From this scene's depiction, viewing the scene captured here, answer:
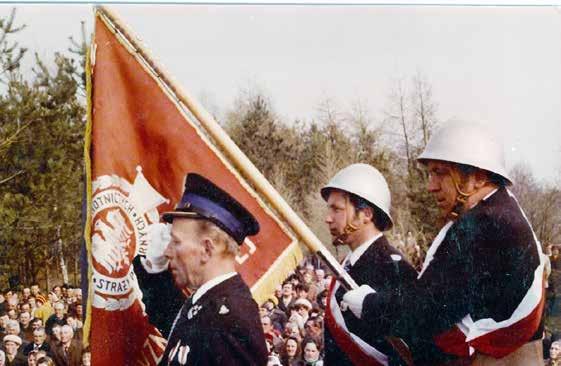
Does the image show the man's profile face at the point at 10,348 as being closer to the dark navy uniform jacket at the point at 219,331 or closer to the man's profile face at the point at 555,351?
the dark navy uniform jacket at the point at 219,331

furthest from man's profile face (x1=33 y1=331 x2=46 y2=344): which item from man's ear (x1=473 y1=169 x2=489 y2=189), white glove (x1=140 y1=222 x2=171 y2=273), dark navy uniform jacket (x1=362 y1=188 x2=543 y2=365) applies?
man's ear (x1=473 y1=169 x2=489 y2=189)

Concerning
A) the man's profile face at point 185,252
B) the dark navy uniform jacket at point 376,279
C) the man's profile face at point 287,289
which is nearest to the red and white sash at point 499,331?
the dark navy uniform jacket at point 376,279

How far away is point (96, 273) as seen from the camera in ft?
12.2

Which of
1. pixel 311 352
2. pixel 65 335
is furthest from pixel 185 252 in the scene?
pixel 65 335

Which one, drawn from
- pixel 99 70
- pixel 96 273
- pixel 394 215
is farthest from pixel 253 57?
pixel 96 273

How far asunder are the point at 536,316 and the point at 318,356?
994 mm

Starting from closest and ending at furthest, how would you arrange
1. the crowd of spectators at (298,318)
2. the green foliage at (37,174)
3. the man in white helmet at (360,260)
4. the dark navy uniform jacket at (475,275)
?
1. the dark navy uniform jacket at (475,275)
2. the man in white helmet at (360,260)
3. the crowd of spectators at (298,318)
4. the green foliage at (37,174)

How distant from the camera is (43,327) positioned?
4125mm

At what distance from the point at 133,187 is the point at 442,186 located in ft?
4.55

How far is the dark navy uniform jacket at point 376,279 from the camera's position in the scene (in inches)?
144

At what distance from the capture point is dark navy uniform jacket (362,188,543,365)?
3475 mm

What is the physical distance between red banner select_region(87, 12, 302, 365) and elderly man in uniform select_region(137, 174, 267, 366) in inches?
3.4

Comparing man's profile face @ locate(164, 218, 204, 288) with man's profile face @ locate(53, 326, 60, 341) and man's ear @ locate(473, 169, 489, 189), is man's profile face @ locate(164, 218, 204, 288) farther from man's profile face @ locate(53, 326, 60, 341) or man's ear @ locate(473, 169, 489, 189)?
man's ear @ locate(473, 169, 489, 189)

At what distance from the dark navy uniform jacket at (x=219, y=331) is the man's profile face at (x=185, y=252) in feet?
0.37
